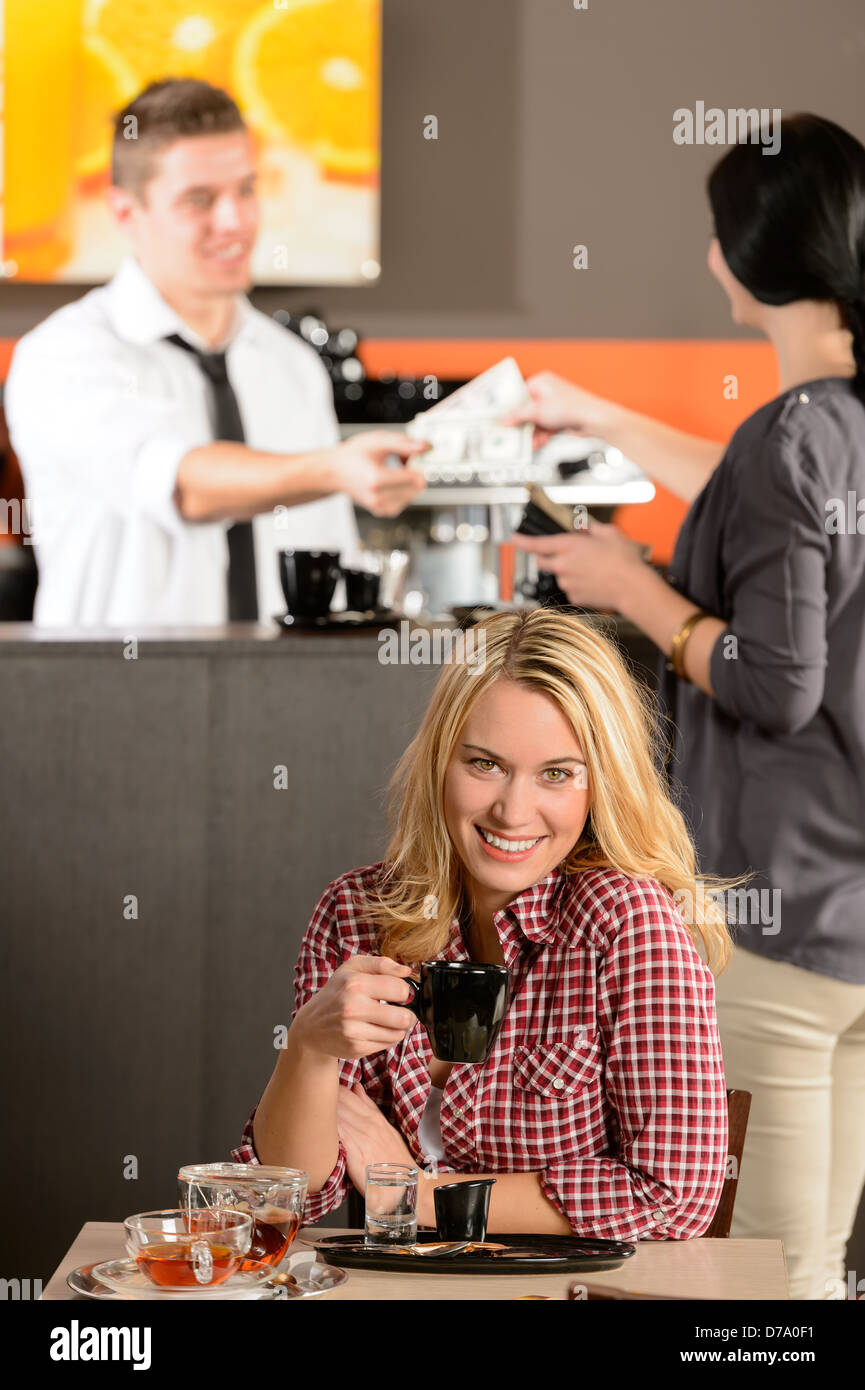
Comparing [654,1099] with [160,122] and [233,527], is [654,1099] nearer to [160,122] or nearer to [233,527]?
[233,527]

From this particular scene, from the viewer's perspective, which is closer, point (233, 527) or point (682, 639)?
point (682, 639)

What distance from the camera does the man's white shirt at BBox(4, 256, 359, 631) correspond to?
12.8 ft

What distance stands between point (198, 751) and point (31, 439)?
2312 mm

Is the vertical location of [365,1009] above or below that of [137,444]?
below

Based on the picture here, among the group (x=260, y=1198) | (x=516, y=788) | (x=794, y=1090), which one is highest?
(x=516, y=788)

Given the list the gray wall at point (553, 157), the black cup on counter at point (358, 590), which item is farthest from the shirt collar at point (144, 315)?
the black cup on counter at point (358, 590)

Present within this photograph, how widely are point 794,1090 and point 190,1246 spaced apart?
1078mm

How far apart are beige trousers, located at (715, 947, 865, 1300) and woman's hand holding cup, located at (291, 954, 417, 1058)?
860 mm

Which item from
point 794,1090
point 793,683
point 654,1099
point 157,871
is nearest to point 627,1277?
point 654,1099

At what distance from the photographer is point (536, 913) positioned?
61.6 inches

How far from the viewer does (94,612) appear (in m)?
3.92

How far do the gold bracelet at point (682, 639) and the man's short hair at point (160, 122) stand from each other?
2950 mm

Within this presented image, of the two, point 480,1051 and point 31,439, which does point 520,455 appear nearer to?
point 480,1051
